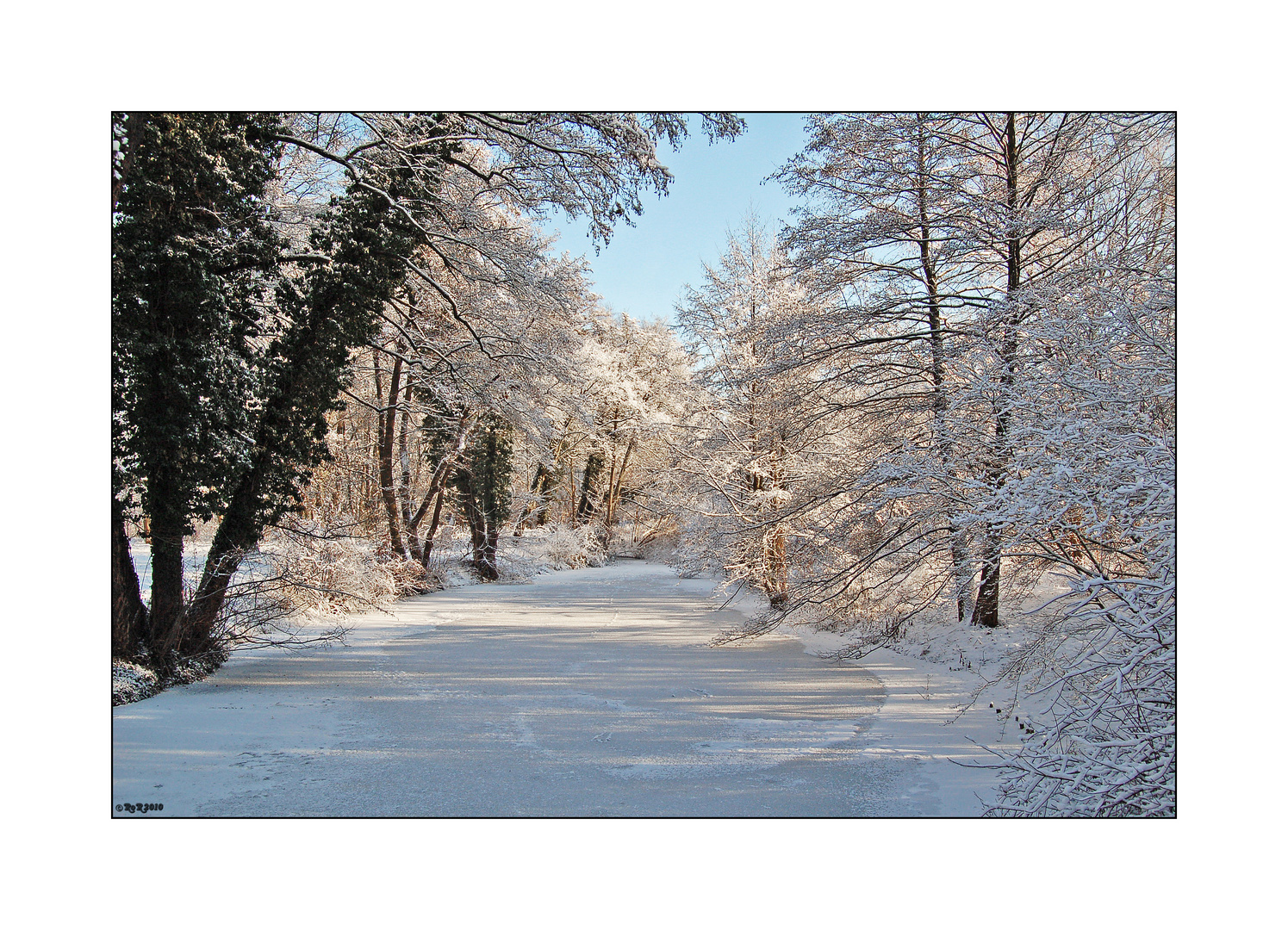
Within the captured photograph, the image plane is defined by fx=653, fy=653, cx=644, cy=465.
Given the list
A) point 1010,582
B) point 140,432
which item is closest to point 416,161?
point 140,432

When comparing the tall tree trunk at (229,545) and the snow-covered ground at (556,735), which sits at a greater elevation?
the tall tree trunk at (229,545)

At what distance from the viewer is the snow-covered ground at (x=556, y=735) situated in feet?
10.6

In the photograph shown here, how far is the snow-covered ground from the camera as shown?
3.24 m

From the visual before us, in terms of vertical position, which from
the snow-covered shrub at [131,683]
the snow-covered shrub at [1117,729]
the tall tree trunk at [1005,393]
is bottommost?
the snow-covered shrub at [131,683]

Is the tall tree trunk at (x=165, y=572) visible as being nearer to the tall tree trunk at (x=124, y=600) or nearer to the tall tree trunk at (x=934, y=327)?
the tall tree trunk at (x=124, y=600)

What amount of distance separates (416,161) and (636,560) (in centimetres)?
1575

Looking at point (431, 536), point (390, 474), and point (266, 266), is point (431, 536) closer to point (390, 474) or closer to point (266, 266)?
point (390, 474)

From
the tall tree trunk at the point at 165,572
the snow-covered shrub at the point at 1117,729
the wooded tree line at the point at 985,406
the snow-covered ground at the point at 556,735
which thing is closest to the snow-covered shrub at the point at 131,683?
the snow-covered ground at the point at 556,735

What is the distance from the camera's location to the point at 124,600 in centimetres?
454

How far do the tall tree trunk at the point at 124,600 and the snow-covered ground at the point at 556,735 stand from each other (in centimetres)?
55

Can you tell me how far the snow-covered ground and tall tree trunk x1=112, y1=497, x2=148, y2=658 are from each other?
0.55 metres

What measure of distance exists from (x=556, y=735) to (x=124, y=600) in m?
3.17

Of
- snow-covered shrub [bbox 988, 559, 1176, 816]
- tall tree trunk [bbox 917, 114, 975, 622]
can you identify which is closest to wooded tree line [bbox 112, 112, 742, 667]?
tall tree trunk [bbox 917, 114, 975, 622]

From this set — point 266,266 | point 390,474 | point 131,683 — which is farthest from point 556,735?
point 390,474
